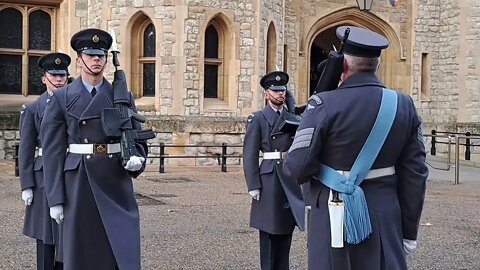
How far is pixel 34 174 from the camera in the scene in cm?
529

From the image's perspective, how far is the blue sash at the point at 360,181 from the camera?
3490 mm

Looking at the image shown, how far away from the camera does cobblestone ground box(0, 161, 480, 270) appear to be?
21.5ft

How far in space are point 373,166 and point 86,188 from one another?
71.6 inches

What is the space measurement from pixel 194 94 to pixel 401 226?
12304 mm

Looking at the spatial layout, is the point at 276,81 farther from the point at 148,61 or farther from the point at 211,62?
the point at 148,61

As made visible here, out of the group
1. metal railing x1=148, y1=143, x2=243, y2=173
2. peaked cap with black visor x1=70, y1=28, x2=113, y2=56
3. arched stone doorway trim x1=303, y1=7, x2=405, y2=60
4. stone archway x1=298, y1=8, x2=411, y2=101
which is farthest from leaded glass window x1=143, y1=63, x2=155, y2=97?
peaked cap with black visor x1=70, y1=28, x2=113, y2=56

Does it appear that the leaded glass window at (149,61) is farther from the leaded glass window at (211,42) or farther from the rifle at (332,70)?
the rifle at (332,70)

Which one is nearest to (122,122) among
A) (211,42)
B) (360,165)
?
(360,165)

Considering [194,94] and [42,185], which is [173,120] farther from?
[42,185]

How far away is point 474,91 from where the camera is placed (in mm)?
20750

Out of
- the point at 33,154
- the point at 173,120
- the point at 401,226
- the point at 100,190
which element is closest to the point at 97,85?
the point at 100,190

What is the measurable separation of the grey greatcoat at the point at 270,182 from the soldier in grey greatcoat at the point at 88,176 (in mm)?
1378

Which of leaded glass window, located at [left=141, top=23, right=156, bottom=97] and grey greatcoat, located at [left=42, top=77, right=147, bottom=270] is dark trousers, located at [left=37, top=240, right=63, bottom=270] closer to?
grey greatcoat, located at [left=42, top=77, right=147, bottom=270]

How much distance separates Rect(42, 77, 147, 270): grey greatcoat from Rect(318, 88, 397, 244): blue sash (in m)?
1.44
